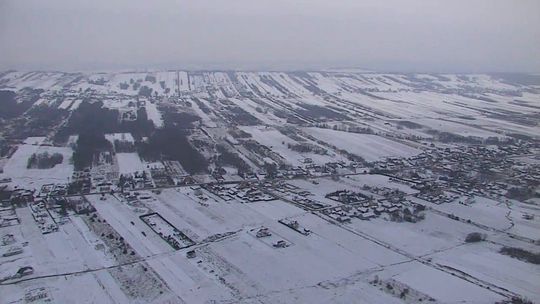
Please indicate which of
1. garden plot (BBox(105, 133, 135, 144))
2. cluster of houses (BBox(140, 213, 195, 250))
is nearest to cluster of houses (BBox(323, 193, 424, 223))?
cluster of houses (BBox(140, 213, 195, 250))

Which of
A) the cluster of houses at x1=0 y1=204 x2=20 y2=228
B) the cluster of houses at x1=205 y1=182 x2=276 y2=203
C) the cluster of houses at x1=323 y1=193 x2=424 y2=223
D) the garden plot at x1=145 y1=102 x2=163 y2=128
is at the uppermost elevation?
the garden plot at x1=145 y1=102 x2=163 y2=128

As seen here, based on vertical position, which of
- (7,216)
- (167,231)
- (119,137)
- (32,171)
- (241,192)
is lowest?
(7,216)

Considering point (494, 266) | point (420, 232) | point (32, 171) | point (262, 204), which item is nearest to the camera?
point (494, 266)

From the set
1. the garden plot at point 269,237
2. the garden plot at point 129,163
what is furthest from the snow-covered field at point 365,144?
the garden plot at point 269,237

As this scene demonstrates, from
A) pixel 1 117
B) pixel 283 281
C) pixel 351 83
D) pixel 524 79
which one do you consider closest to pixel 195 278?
pixel 283 281

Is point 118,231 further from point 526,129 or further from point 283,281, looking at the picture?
point 526,129

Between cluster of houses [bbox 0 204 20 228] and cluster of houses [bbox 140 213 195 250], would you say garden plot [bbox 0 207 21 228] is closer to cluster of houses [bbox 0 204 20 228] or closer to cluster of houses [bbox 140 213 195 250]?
cluster of houses [bbox 0 204 20 228]

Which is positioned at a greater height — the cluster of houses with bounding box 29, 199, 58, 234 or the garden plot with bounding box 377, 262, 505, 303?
the garden plot with bounding box 377, 262, 505, 303

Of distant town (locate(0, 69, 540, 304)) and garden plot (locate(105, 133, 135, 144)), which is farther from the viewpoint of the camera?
garden plot (locate(105, 133, 135, 144))

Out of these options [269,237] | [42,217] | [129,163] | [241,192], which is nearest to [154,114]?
[129,163]

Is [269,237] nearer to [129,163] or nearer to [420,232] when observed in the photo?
[420,232]

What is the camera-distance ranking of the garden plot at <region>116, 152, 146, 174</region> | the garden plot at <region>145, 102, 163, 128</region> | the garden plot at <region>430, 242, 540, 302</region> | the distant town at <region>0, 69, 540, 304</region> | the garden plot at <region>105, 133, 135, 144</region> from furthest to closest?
the garden plot at <region>145, 102, 163, 128</region> < the garden plot at <region>105, 133, 135, 144</region> < the garden plot at <region>116, 152, 146, 174</region> < the garden plot at <region>430, 242, 540, 302</region> < the distant town at <region>0, 69, 540, 304</region>

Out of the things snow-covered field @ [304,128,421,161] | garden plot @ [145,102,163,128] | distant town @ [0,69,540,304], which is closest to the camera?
distant town @ [0,69,540,304]
